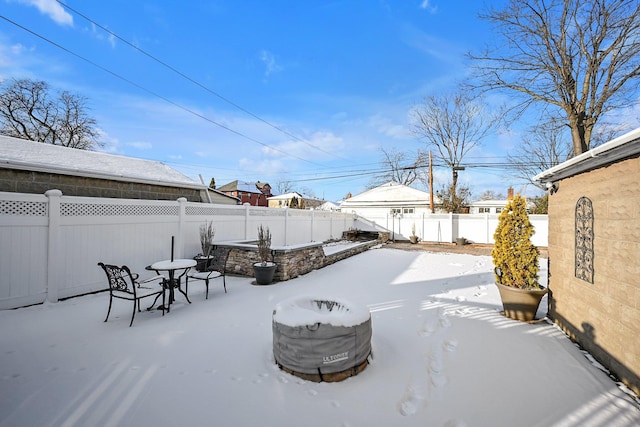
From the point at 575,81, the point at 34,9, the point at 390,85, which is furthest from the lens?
the point at 390,85

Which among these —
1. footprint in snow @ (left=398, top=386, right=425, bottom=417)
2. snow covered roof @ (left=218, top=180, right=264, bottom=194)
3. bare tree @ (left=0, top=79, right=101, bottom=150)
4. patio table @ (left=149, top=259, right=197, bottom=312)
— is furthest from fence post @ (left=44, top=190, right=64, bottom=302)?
snow covered roof @ (left=218, top=180, right=264, bottom=194)

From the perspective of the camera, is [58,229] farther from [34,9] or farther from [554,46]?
[554,46]

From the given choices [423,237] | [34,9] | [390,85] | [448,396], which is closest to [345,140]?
[390,85]

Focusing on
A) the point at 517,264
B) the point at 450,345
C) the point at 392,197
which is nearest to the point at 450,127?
the point at 392,197

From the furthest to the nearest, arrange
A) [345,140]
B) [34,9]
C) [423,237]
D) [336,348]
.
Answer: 1. [345,140]
2. [423,237]
3. [34,9]
4. [336,348]

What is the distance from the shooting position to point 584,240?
3189 millimetres

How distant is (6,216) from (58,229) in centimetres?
60

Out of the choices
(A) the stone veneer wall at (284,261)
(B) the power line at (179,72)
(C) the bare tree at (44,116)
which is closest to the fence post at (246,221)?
(A) the stone veneer wall at (284,261)

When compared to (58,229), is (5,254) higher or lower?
lower

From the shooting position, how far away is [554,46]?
9227 millimetres

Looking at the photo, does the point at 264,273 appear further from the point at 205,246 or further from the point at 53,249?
the point at 53,249

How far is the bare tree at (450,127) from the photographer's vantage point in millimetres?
19516

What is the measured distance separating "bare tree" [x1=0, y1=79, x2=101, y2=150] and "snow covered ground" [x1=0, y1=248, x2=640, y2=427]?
19637 mm

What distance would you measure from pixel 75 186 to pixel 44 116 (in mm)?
15483
